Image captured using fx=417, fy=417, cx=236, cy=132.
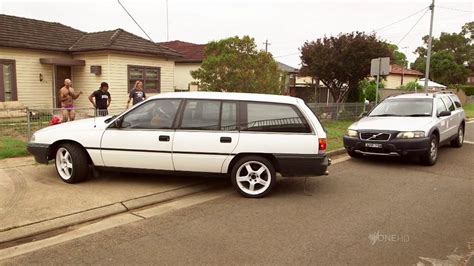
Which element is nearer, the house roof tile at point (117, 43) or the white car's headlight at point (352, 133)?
the white car's headlight at point (352, 133)

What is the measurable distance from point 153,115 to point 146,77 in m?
12.6

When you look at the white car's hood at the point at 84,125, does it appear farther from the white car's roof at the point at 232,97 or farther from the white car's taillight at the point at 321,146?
the white car's taillight at the point at 321,146

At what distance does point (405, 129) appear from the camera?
863 centimetres

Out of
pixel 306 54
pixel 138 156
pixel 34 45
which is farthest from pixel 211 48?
pixel 138 156

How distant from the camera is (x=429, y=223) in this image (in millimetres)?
5227

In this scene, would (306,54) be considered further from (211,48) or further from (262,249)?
(262,249)

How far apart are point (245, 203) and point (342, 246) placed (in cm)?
183

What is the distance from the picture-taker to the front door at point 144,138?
20.6 ft

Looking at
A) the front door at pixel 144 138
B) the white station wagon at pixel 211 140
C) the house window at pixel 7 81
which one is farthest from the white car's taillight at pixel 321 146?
the house window at pixel 7 81

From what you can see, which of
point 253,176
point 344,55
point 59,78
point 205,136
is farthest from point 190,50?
point 253,176

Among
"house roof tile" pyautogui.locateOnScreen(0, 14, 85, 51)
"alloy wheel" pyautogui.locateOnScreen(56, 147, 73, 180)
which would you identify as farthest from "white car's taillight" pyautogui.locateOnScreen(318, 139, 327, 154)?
"house roof tile" pyautogui.locateOnScreen(0, 14, 85, 51)

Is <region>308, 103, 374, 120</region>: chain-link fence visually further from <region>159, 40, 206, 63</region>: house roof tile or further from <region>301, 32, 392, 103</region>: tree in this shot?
<region>159, 40, 206, 63</region>: house roof tile

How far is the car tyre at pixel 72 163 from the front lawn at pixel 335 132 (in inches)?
236

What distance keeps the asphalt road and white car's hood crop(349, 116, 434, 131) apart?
1.84 metres
